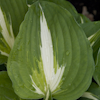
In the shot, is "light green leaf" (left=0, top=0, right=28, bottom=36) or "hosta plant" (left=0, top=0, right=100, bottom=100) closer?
"hosta plant" (left=0, top=0, right=100, bottom=100)

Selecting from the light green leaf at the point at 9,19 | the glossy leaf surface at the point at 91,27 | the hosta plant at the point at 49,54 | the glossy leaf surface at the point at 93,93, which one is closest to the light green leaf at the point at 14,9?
the light green leaf at the point at 9,19

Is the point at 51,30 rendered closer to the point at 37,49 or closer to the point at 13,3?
the point at 37,49

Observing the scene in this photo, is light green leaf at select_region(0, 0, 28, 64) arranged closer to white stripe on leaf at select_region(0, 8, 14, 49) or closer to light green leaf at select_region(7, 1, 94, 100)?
white stripe on leaf at select_region(0, 8, 14, 49)

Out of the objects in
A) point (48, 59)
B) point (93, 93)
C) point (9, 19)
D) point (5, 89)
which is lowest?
point (93, 93)

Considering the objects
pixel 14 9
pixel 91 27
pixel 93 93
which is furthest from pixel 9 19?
pixel 93 93

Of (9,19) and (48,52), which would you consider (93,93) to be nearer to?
(48,52)

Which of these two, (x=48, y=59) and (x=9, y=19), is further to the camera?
(x=9, y=19)

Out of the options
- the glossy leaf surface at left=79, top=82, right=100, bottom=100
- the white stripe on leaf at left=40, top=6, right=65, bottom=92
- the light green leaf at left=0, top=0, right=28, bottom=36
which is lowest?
the glossy leaf surface at left=79, top=82, right=100, bottom=100

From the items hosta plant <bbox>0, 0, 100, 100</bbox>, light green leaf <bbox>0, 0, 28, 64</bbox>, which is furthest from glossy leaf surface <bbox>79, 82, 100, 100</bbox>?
light green leaf <bbox>0, 0, 28, 64</bbox>

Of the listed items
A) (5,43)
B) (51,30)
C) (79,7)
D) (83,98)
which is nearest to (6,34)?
(5,43)
